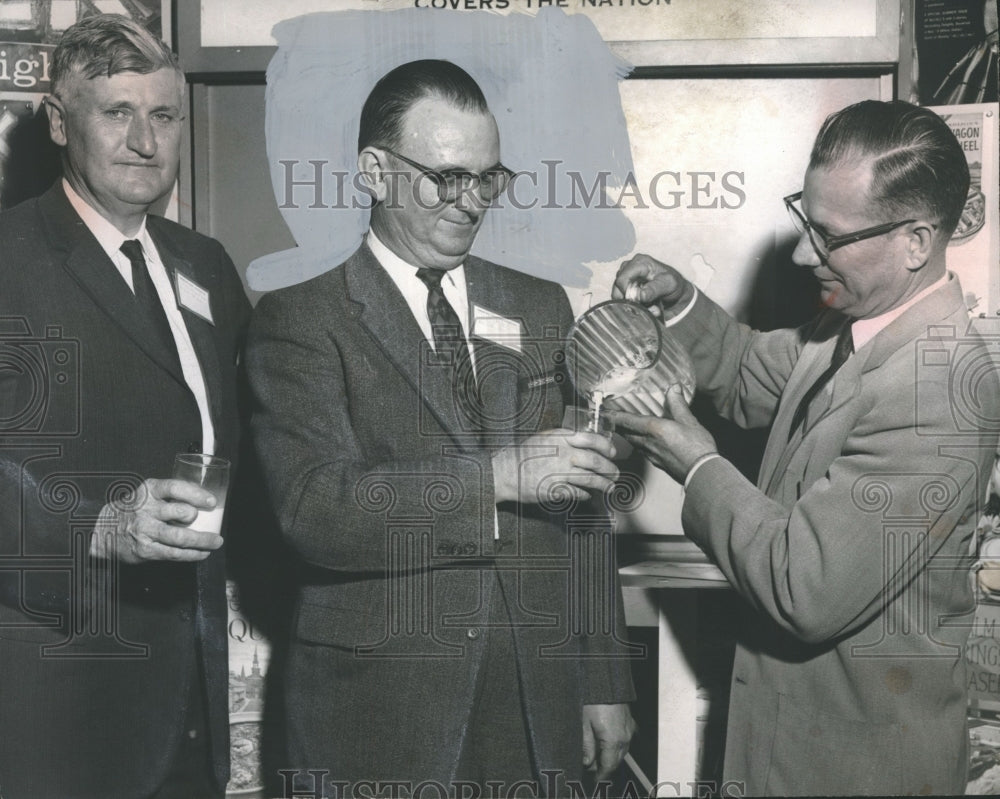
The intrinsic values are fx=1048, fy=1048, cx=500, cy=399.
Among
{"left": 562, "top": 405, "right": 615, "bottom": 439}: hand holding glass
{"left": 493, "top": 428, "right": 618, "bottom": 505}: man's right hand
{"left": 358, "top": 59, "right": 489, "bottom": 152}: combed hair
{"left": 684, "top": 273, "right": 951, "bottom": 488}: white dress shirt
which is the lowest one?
{"left": 493, "top": 428, "right": 618, "bottom": 505}: man's right hand

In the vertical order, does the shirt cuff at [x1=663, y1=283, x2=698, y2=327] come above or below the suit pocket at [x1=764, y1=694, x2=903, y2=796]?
above

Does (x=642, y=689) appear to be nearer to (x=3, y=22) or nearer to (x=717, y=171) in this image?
(x=717, y=171)

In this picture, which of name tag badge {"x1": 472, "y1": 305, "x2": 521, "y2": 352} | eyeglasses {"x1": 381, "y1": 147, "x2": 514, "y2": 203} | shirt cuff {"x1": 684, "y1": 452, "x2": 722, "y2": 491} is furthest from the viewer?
name tag badge {"x1": 472, "y1": 305, "x2": 521, "y2": 352}

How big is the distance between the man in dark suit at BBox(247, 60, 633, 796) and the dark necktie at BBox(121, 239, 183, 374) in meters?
0.17

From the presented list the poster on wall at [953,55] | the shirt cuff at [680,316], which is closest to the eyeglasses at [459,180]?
the shirt cuff at [680,316]

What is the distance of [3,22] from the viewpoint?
240 cm

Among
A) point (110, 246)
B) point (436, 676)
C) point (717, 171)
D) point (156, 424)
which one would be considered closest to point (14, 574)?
point (156, 424)

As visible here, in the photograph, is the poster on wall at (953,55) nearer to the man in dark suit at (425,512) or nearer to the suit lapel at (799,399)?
the suit lapel at (799,399)

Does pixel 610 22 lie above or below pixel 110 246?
above

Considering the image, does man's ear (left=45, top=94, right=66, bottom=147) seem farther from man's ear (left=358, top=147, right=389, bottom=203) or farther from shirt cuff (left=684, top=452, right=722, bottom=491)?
shirt cuff (left=684, top=452, right=722, bottom=491)

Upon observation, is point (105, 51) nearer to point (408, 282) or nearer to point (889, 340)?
point (408, 282)

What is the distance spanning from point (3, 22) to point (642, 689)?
2112 mm

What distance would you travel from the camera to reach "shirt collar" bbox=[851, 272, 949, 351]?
6.82 feet

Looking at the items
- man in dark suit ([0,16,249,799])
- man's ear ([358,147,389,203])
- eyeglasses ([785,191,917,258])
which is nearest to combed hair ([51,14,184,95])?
man in dark suit ([0,16,249,799])
